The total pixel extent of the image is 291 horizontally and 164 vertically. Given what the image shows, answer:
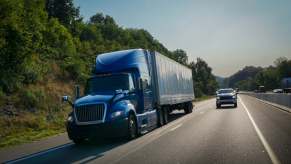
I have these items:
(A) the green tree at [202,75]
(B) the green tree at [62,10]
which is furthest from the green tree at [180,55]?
(B) the green tree at [62,10]

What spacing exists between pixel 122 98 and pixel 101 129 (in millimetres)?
1640

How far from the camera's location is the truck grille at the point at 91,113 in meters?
13.1

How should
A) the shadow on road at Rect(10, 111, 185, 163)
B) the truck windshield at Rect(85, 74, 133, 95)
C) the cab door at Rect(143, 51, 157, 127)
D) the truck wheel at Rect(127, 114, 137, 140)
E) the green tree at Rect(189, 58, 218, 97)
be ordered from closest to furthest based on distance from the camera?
the shadow on road at Rect(10, 111, 185, 163)
the truck wheel at Rect(127, 114, 137, 140)
the truck windshield at Rect(85, 74, 133, 95)
the cab door at Rect(143, 51, 157, 127)
the green tree at Rect(189, 58, 218, 97)

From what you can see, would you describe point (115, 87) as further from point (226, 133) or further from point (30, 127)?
point (30, 127)

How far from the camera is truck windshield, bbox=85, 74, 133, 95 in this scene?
48.8ft

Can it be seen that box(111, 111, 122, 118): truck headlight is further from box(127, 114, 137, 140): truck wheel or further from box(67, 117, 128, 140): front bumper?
box(127, 114, 137, 140): truck wheel

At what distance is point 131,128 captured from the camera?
14.0m

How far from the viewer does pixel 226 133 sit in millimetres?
14828

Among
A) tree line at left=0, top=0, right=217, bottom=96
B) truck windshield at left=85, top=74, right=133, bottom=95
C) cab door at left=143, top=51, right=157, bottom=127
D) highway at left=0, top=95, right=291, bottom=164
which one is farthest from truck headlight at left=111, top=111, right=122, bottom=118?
tree line at left=0, top=0, right=217, bottom=96

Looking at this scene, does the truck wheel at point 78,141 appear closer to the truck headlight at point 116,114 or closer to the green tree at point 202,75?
the truck headlight at point 116,114

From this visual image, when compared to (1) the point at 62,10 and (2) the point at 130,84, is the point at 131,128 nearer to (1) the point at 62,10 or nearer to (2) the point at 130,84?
(2) the point at 130,84

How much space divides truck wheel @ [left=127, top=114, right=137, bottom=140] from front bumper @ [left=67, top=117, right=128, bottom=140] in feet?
1.13

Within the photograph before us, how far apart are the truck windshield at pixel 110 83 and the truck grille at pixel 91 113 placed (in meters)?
1.76

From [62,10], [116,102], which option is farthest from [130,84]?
[62,10]
